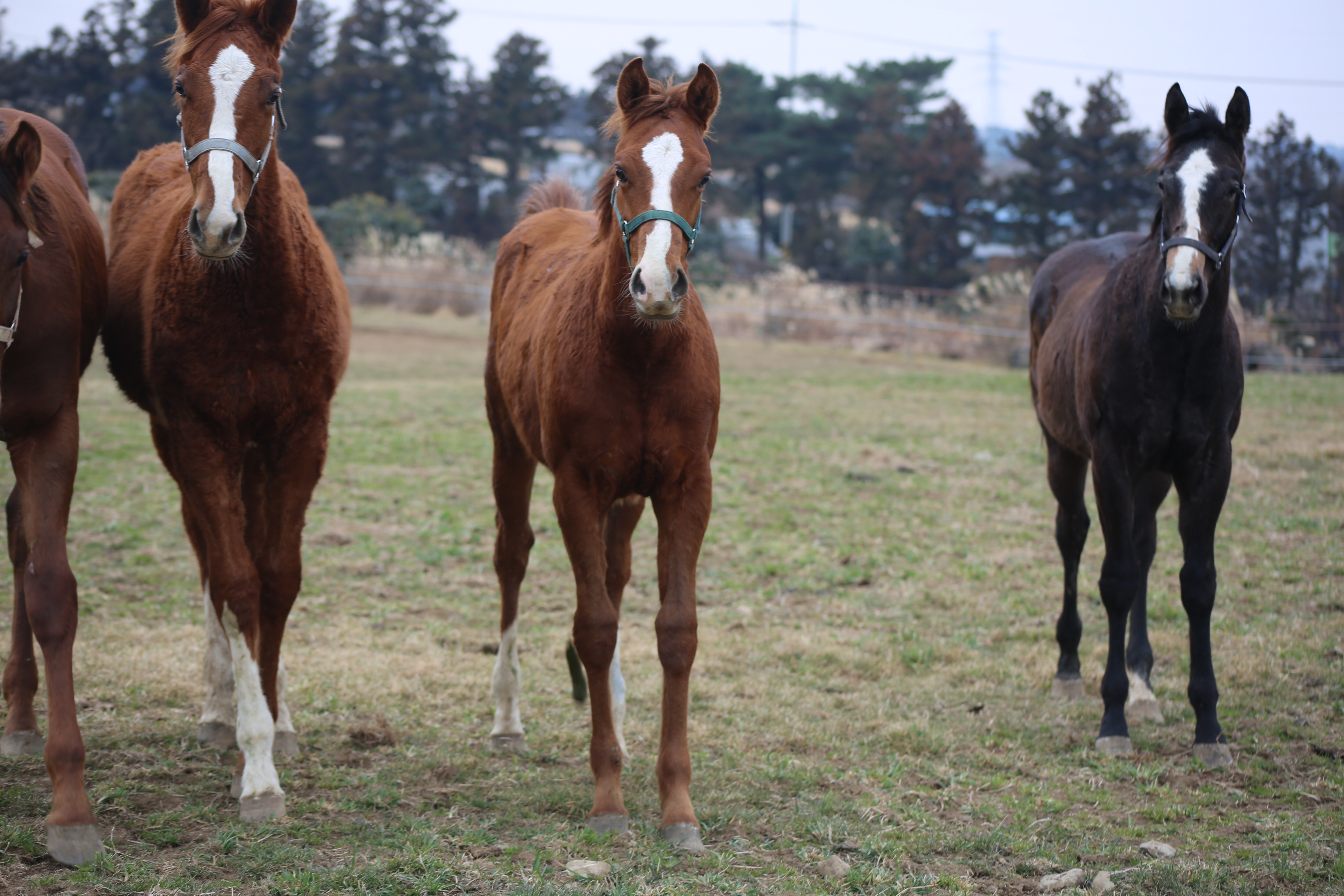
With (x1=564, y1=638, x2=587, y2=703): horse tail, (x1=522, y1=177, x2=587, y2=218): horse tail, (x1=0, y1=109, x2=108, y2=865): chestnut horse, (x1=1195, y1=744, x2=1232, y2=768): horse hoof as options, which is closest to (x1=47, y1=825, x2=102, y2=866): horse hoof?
(x1=0, y1=109, x2=108, y2=865): chestnut horse

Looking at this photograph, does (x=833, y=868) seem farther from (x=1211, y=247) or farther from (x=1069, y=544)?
(x=1069, y=544)

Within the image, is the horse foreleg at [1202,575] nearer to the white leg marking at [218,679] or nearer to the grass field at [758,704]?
the grass field at [758,704]

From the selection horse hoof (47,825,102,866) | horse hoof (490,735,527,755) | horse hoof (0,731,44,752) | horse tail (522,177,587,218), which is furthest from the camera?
horse tail (522,177,587,218)

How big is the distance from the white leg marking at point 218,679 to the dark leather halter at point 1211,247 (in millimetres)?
3914

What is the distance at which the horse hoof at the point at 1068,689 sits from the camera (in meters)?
4.77

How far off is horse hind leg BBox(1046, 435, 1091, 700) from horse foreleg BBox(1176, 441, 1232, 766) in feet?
1.97

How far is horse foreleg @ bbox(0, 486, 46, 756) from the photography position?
3666 millimetres

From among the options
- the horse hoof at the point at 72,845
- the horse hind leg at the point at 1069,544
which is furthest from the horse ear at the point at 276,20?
the horse hind leg at the point at 1069,544

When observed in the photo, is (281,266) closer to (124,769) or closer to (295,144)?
(124,769)

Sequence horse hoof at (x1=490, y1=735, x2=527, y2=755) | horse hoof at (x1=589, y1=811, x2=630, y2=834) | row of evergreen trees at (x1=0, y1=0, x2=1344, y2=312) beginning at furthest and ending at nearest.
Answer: row of evergreen trees at (x1=0, y1=0, x2=1344, y2=312) < horse hoof at (x1=490, y1=735, x2=527, y2=755) < horse hoof at (x1=589, y1=811, x2=630, y2=834)

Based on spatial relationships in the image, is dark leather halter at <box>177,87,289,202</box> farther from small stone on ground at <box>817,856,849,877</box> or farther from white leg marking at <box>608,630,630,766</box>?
small stone on ground at <box>817,856,849,877</box>

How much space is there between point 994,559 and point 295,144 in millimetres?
30547

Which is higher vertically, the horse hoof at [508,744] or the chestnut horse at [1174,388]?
the chestnut horse at [1174,388]

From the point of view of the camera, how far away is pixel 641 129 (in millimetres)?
3209
